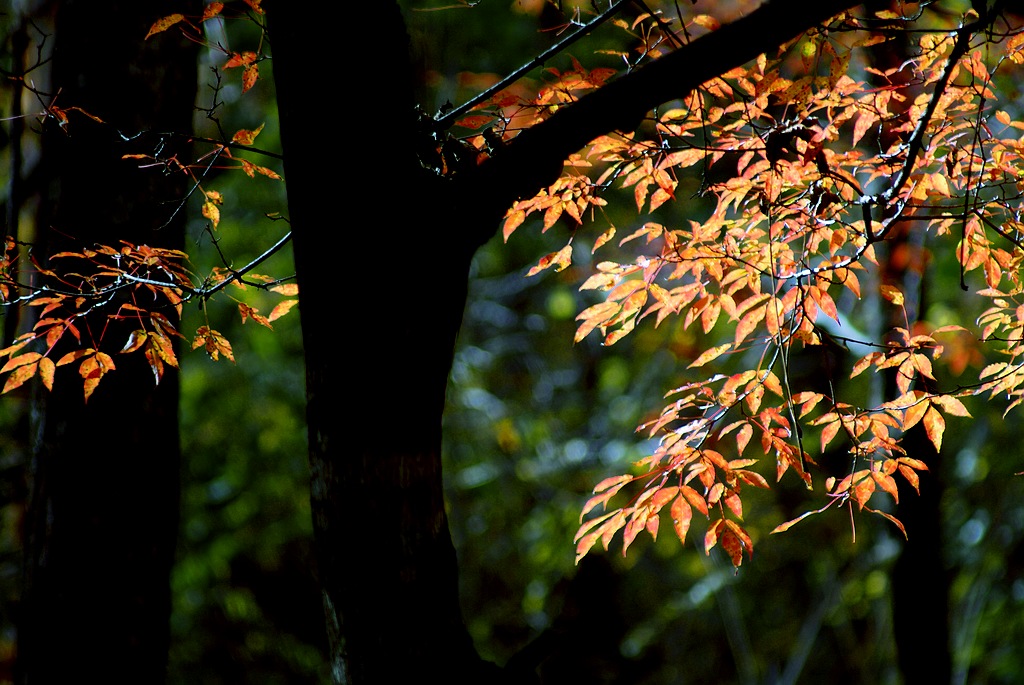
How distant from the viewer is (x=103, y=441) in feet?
7.10

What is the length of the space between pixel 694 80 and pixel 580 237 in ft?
16.6

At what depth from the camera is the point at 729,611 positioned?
5.47 metres

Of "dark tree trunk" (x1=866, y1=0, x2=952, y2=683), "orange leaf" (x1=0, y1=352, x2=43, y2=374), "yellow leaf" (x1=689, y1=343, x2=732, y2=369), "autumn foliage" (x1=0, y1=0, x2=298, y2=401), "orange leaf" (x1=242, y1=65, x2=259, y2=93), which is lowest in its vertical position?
"dark tree trunk" (x1=866, y1=0, x2=952, y2=683)

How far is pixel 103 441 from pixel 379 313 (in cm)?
130

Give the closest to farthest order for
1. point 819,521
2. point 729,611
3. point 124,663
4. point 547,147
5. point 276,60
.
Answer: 1. point 547,147
2. point 276,60
3. point 124,663
4. point 729,611
5. point 819,521

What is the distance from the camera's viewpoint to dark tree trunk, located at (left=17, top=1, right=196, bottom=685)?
2.12 m

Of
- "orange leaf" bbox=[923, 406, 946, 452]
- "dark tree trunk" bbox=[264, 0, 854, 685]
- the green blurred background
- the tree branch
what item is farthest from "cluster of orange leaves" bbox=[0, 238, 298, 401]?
the green blurred background

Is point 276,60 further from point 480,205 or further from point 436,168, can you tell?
point 480,205

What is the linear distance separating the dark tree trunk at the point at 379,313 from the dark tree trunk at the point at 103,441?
1.04 m


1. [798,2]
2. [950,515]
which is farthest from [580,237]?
[798,2]

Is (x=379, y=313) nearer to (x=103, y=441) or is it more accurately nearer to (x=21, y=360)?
(x=21, y=360)

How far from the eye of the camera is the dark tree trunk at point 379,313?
1.28 m

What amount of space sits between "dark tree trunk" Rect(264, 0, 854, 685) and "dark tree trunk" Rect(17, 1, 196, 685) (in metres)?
1.04

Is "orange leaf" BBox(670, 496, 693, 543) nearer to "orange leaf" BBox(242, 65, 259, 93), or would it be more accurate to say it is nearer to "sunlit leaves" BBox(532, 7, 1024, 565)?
"sunlit leaves" BBox(532, 7, 1024, 565)
